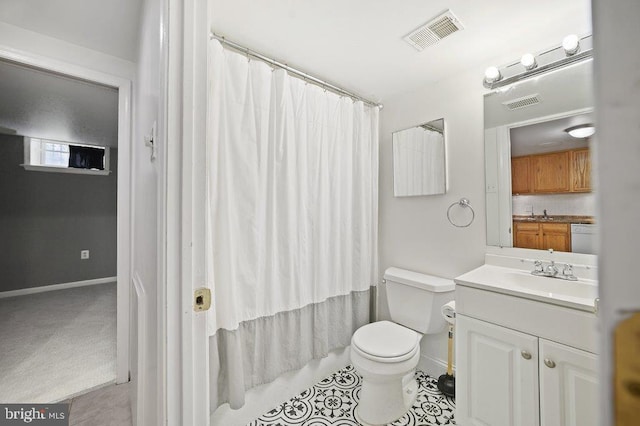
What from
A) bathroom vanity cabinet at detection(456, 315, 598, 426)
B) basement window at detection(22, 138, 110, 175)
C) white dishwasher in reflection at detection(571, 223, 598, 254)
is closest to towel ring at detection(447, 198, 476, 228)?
white dishwasher in reflection at detection(571, 223, 598, 254)

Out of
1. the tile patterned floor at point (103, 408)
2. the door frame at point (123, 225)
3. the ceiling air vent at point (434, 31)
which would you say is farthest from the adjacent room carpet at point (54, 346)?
the ceiling air vent at point (434, 31)

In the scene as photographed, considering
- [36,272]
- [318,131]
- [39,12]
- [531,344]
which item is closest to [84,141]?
[36,272]

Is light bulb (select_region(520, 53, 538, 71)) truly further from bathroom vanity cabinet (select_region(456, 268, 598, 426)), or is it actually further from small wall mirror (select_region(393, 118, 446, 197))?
bathroom vanity cabinet (select_region(456, 268, 598, 426))

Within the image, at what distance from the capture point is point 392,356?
1409mm

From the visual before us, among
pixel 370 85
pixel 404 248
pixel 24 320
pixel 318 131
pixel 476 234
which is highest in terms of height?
pixel 370 85

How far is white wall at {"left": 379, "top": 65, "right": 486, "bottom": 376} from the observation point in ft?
5.70

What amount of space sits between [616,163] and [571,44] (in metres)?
1.81

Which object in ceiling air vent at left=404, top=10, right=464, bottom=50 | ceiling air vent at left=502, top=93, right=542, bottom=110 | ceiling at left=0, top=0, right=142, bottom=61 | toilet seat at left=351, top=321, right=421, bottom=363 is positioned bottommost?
toilet seat at left=351, top=321, right=421, bottom=363

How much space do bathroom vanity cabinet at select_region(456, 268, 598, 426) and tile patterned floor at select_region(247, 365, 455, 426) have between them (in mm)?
279

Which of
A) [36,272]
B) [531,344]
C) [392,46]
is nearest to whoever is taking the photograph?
[531,344]

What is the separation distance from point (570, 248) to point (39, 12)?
10.2ft

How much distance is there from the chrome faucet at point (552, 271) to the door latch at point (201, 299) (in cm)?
163

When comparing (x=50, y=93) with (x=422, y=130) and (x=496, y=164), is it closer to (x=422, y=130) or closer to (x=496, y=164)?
(x=422, y=130)

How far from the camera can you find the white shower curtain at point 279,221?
4.58 ft
